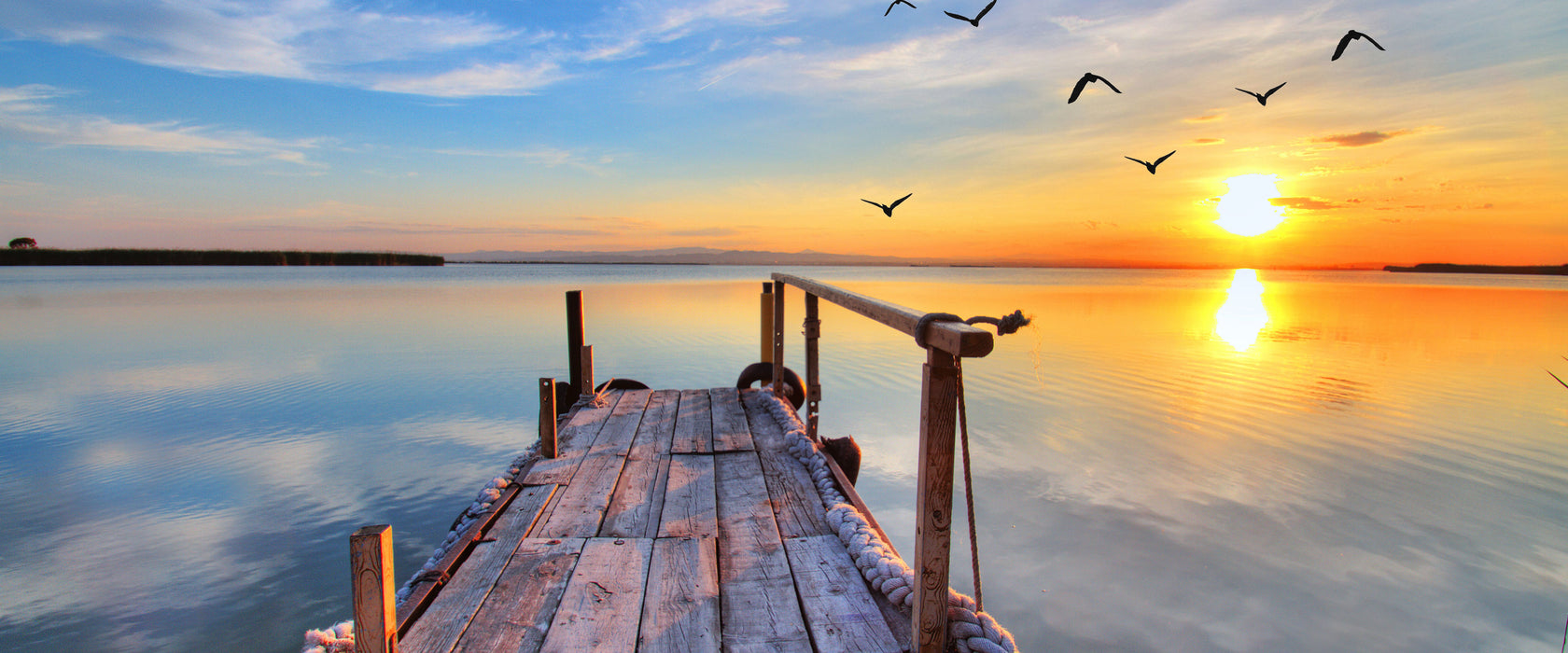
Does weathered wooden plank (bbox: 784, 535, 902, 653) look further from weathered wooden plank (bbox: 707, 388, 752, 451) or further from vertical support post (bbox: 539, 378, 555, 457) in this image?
vertical support post (bbox: 539, 378, 555, 457)

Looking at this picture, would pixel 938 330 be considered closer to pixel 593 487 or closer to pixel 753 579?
pixel 753 579

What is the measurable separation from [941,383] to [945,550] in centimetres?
65

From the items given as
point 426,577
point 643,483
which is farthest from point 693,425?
point 426,577

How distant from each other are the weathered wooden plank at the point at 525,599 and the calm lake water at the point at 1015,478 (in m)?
2.27

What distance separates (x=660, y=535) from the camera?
3951 mm

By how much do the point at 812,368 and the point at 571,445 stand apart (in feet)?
8.21

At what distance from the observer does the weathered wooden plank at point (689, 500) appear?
4043 mm

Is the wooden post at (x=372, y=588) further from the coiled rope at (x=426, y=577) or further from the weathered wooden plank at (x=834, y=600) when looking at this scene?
the weathered wooden plank at (x=834, y=600)

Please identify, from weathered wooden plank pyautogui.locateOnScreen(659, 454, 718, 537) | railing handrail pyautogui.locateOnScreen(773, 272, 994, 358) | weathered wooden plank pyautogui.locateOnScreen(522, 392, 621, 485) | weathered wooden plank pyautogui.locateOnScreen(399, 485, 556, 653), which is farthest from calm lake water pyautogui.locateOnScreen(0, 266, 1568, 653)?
weathered wooden plank pyautogui.locateOnScreen(659, 454, 718, 537)

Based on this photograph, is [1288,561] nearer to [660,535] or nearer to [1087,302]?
[660,535]

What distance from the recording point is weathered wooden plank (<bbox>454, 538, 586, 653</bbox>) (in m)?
2.81

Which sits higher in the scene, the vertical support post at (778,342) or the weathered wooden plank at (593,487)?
the vertical support post at (778,342)

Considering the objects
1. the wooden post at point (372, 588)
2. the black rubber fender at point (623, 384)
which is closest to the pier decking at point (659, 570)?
the wooden post at point (372, 588)

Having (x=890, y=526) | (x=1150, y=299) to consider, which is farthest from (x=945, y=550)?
(x=1150, y=299)
